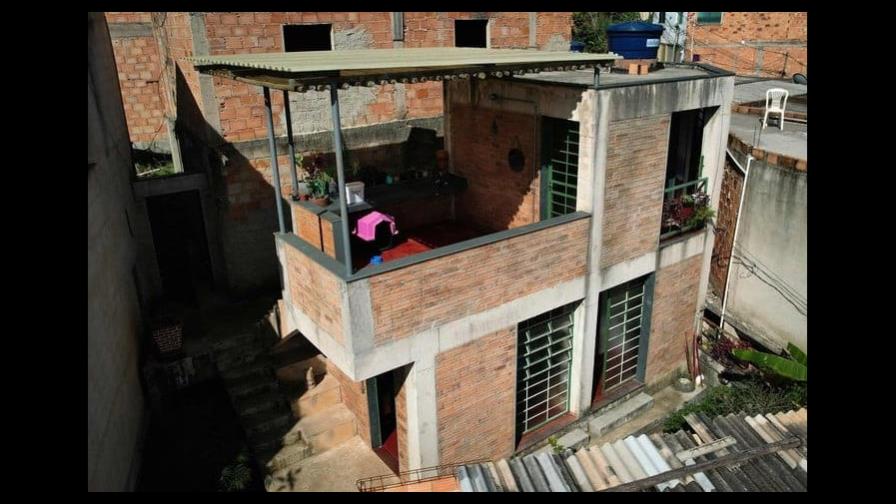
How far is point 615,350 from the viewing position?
12.7 m

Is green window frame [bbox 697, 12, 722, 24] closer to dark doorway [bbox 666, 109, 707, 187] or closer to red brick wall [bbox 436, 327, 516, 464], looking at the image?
dark doorway [bbox 666, 109, 707, 187]

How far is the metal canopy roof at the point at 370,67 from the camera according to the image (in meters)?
7.45

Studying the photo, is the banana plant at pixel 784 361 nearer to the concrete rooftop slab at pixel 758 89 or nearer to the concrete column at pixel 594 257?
the concrete column at pixel 594 257

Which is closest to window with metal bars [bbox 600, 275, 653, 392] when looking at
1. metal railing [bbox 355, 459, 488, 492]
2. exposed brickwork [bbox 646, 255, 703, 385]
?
exposed brickwork [bbox 646, 255, 703, 385]

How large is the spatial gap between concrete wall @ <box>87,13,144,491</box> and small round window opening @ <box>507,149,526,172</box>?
7.17m

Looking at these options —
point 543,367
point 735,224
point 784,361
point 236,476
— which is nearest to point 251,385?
point 236,476

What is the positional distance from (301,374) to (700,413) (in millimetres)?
7834

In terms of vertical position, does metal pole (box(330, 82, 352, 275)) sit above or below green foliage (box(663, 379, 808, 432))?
above

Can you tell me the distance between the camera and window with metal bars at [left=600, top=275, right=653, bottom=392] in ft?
40.0

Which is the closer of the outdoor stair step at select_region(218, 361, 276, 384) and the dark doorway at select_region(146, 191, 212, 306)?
the outdoor stair step at select_region(218, 361, 276, 384)

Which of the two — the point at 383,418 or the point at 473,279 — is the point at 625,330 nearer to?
the point at 473,279

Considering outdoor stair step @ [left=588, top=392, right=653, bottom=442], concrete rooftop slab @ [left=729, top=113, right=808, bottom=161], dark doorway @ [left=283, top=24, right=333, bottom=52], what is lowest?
outdoor stair step @ [left=588, top=392, right=653, bottom=442]

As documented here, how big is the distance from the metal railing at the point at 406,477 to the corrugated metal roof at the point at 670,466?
1298 mm

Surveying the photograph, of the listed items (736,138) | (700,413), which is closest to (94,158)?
(700,413)
